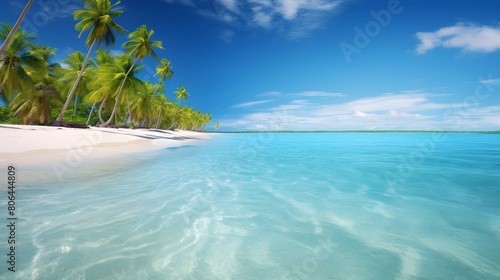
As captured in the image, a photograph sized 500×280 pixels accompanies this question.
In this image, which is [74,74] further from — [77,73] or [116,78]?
[116,78]

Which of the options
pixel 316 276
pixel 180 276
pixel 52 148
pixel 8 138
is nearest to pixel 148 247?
pixel 180 276

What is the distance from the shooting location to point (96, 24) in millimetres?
23172

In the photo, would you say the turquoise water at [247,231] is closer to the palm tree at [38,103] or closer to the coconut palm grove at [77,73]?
the coconut palm grove at [77,73]

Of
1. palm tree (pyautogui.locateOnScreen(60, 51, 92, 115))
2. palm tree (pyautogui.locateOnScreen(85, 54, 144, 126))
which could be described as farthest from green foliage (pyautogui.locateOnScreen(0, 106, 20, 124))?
palm tree (pyautogui.locateOnScreen(85, 54, 144, 126))

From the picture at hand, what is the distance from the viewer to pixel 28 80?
843 inches

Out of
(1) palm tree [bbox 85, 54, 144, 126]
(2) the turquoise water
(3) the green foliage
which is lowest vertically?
(2) the turquoise water

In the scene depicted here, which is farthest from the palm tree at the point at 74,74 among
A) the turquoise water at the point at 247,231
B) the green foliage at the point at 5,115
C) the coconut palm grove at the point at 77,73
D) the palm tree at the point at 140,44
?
the turquoise water at the point at 247,231

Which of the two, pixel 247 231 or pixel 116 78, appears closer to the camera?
pixel 247 231

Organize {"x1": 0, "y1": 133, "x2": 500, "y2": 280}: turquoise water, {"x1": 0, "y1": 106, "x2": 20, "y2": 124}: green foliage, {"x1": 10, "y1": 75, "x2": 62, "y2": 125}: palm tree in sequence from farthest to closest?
{"x1": 0, "y1": 106, "x2": 20, "y2": 124}: green foliage < {"x1": 10, "y1": 75, "x2": 62, "y2": 125}: palm tree < {"x1": 0, "y1": 133, "x2": 500, "y2": 280}: turquoise water

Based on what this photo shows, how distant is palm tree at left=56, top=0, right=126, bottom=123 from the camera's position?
2230cm

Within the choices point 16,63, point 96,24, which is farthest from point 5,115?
point 96,24

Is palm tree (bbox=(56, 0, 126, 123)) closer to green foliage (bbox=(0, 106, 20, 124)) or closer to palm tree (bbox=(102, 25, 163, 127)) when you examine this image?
palm tree (bbox=(102, 25, 163, 127))

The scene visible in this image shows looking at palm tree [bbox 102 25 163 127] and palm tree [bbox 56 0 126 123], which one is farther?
palm tree [bbox 102 25 163 127]

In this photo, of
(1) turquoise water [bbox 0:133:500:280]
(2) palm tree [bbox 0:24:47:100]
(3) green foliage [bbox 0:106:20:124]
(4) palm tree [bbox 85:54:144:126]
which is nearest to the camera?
(1) turquoise water [bbox 0:133:500:280]
